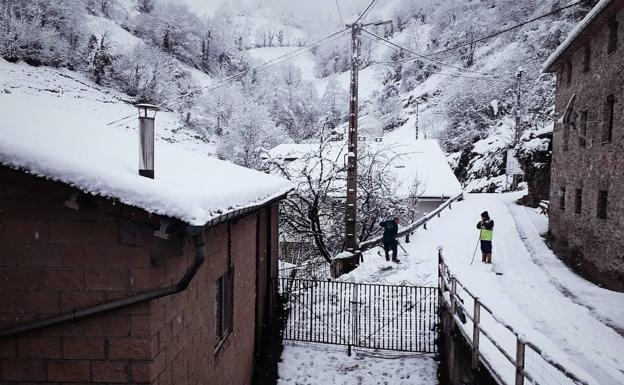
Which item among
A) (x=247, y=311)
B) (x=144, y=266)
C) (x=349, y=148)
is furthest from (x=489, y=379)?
(x=349, y=148)

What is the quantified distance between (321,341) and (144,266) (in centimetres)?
679

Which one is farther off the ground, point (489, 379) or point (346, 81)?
point (346, 81)

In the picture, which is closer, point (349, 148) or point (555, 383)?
point (555, 383)

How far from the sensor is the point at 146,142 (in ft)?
11.3

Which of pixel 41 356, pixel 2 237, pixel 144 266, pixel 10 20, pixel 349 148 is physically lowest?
pixel 41 356

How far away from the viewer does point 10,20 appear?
4016cm

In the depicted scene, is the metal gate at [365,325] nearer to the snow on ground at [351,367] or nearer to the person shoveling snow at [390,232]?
the snow on ground at [351,367]

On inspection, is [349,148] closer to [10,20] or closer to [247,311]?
[247,311]

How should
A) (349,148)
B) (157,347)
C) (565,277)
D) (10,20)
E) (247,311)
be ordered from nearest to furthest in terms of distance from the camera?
(157,347) < (247,311) < (349,148) < (565,277) < (10,20)

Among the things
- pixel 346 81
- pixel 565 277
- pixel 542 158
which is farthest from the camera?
pixel 346 81

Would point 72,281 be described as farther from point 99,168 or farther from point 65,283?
point 99,168

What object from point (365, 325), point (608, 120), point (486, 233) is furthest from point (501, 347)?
point (608, 120)

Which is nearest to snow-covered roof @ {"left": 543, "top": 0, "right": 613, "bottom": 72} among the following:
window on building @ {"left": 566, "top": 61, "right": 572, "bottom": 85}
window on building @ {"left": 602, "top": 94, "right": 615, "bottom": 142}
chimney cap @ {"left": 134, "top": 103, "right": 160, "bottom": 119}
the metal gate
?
window on building @ {"left": 566, "top": 61, "right": 572, "bottom": 85}

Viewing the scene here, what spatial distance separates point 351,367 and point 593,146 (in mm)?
11502
